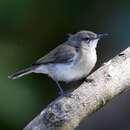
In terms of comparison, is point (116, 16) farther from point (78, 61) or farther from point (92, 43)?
point (78, 61)

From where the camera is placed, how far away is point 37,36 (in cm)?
554

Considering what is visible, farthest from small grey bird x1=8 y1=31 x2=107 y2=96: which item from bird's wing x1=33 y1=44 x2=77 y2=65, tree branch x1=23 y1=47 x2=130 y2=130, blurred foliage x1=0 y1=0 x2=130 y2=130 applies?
blurred foliage x1=0 y1=0 x2=130 y2=130

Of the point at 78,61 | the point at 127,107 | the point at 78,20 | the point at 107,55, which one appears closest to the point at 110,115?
the point at 127,107

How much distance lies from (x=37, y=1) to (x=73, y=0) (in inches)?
23.5

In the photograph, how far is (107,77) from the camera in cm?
323

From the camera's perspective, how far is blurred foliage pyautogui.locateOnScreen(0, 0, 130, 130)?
4.88m

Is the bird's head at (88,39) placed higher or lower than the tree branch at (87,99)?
higher

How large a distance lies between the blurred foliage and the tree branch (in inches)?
74.1

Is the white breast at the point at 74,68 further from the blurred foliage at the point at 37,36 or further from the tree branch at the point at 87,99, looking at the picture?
the blurred foliage at the point at 37,36

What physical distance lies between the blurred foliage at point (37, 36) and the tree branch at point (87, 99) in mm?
1883

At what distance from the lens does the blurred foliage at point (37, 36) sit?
488 cm

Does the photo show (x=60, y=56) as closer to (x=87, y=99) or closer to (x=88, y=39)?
(x=88, y=39)

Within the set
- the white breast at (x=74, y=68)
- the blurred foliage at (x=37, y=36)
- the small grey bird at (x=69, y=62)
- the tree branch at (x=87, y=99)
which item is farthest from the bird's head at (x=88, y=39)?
the blurred foliage at (x=37, y=36)

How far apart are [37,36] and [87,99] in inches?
106
